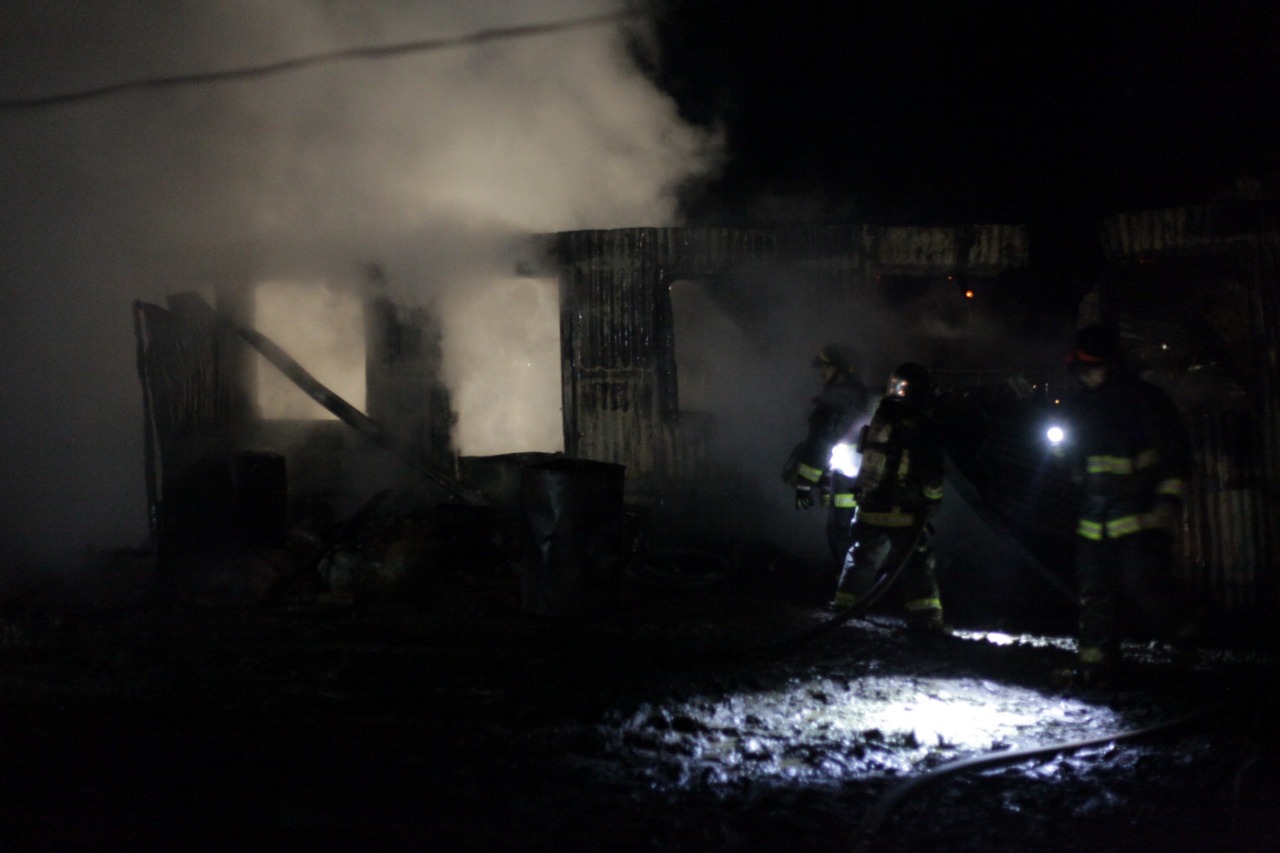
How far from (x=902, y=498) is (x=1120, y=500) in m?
1.37

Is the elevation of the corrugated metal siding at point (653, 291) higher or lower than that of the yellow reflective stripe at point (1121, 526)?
higher

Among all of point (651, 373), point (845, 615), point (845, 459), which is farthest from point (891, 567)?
point (651, 373)

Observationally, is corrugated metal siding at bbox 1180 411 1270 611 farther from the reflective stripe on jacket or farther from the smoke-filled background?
the smoke-filled background

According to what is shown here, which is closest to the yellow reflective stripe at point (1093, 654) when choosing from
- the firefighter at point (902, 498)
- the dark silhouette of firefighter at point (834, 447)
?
the firefighter at point (902, 498)

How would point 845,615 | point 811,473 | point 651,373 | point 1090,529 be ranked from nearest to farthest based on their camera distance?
point 1090,529 < point 845,615 < point 811,473 < point 651,373

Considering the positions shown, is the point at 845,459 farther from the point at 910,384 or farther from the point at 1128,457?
the point at 1128,457

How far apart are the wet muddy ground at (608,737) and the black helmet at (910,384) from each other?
1505 mm

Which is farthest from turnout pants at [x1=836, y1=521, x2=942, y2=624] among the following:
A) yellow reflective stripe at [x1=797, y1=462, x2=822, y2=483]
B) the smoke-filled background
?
the smoke-filled background

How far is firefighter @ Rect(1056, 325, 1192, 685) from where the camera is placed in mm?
4262

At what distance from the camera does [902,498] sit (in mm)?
5453

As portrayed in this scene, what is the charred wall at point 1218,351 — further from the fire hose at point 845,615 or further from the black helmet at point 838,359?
the black helmet at point 838,359

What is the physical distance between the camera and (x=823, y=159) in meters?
12.2

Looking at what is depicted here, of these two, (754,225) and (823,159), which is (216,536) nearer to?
(754,225)

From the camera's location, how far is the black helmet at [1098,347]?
444 centimetres
